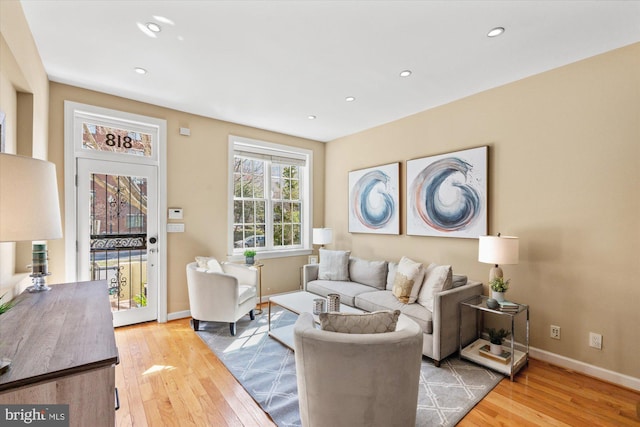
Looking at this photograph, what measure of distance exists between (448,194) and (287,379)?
258cm

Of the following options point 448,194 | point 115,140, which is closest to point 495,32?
point 448,194

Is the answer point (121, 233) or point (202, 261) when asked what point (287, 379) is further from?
point (121, 233)

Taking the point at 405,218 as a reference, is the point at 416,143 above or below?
above

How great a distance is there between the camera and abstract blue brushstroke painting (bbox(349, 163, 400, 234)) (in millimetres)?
4098

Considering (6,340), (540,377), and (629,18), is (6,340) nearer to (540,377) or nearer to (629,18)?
(540,377)

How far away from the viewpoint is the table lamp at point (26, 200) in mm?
1053

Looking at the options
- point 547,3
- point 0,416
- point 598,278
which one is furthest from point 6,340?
point 598,278

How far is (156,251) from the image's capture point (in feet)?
12.1

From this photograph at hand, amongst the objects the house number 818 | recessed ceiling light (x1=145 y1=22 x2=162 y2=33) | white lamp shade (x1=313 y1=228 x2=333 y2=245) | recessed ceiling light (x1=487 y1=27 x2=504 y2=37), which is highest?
recessed ceiling light (x1=145 y1=22 x2=162 y2=33)

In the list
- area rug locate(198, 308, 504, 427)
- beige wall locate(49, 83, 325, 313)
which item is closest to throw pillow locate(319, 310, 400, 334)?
area rug locate(198, 308, 504, 427)

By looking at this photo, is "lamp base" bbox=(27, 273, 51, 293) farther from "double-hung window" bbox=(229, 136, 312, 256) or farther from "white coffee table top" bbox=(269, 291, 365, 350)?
"double-hung window" bbox=(229, 136, 312, 256)

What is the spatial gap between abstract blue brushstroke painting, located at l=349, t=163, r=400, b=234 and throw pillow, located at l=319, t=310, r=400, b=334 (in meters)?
2.48

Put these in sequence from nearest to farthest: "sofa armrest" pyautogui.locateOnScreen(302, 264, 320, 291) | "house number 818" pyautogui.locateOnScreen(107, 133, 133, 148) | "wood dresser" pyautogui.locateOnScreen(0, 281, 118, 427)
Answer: "wood dresser" pyautogui.locateOnScreen(0, 281, 118, 427) < "house number 818" pyautogui.locateOnScreen(107, 133, 133, 148) < "sofa armrest" pyautogui.locateOnScreen(302, 264, 320, 291)

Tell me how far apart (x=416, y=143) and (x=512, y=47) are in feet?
5.12
